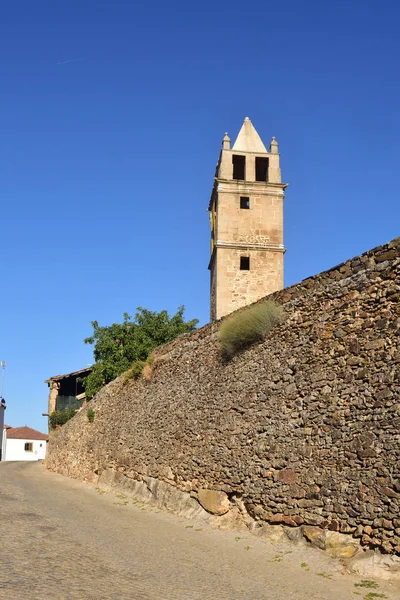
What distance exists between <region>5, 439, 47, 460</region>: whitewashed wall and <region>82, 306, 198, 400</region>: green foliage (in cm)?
3120

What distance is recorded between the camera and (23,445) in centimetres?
5650

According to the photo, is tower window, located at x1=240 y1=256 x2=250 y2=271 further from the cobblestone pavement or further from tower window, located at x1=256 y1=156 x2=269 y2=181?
the cobblestone pavement

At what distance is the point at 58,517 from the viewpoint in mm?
11727

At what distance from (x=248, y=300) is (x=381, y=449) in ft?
57.8

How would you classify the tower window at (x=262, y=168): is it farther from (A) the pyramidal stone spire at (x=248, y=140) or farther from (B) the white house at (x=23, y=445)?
(B) the white house at (x=23, y=445)

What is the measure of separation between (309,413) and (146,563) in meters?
3.48

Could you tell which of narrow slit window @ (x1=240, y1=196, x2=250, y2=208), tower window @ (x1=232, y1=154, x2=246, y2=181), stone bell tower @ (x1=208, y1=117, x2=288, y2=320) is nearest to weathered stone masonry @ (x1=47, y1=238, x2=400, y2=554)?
stone bell tower @ (x1=208, y1=117, x2=288, y2=320)

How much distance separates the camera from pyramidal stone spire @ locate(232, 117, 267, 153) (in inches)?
1120

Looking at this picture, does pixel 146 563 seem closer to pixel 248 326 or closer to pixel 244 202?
pixel 248 326

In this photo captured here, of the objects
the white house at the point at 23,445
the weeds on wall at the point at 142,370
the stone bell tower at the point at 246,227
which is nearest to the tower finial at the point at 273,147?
the stone bell tower at the point at 246,227

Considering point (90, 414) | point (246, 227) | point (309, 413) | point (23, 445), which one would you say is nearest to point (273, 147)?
point (246, 227)

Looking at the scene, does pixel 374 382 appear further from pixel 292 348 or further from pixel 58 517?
pixel 58 517

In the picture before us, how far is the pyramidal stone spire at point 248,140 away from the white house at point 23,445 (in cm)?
3744

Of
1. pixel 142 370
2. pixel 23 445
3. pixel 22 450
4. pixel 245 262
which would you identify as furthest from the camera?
pixel 23 445
